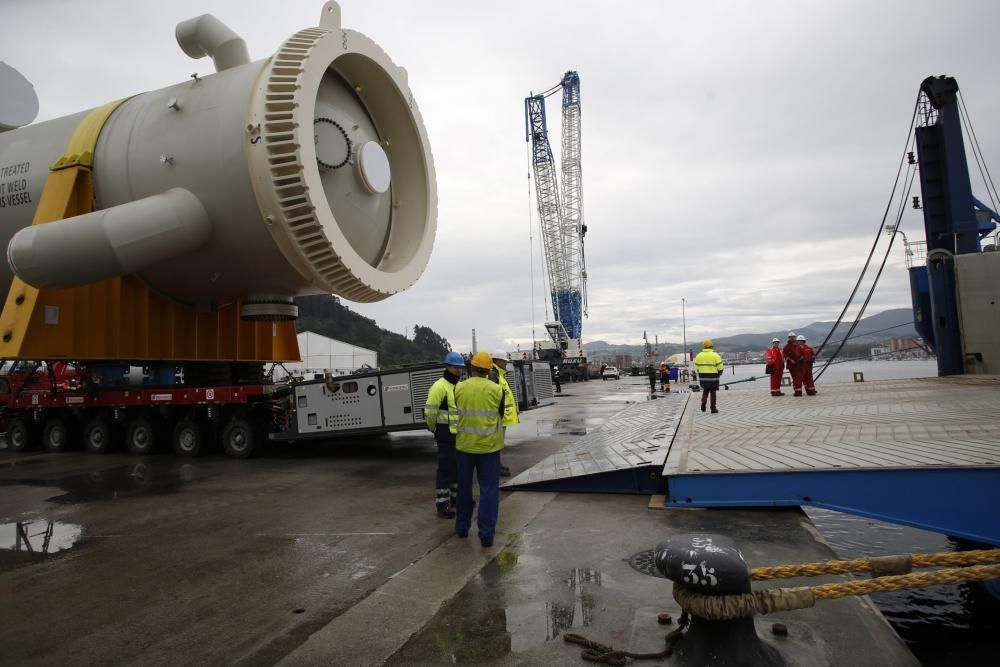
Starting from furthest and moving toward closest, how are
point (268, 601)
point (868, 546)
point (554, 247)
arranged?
1. point (554, 247)
2. point (868, 546)
3. point (268, 601)

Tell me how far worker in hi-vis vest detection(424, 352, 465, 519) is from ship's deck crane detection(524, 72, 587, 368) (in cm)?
4418

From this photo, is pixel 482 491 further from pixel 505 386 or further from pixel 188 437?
pixel 188 437

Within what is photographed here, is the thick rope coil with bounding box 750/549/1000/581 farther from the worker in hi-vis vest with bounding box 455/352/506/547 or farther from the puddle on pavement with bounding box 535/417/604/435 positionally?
the puddle on pavement with bounding box 535/417/604/435

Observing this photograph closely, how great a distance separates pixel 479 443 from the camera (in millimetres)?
4602

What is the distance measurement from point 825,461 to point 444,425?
3.20 meters

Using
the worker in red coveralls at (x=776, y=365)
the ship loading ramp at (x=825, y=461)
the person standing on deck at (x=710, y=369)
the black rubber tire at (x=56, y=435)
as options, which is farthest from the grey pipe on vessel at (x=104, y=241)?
the worker in red coveralls at (x=776, y=365)

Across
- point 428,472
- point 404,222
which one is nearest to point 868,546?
point 428,472

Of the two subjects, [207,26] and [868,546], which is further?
[207,26]

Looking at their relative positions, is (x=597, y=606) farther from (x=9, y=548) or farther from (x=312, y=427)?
(x=312, y=427)

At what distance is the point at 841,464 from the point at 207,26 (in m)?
8.37

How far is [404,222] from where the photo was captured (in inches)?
320

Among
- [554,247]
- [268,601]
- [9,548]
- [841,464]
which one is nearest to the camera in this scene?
[268,601]

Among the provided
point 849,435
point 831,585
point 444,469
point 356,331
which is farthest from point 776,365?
point 356,331

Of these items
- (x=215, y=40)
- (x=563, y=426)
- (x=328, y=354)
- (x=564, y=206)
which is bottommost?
(x=563, y=426)
